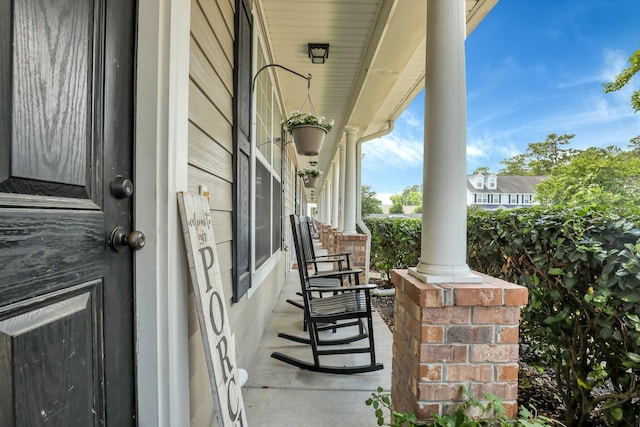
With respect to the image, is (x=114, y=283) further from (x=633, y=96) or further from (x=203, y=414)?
(x=633, y=96)

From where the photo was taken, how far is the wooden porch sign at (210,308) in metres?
0.93

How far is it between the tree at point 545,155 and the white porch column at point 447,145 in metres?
22.4

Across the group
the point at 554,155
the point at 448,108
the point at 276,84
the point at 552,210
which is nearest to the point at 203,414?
the point at 448,108

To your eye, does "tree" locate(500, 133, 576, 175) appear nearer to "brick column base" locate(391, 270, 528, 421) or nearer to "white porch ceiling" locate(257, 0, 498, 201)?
"white porch ceiling" locate(257, 0, 498, 201)

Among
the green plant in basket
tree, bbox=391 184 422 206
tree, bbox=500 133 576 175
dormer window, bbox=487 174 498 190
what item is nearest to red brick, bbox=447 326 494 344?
the green plant in basket

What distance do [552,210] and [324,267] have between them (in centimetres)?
562

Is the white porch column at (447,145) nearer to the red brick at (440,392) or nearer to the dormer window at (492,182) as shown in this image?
the red brick at (440,392)

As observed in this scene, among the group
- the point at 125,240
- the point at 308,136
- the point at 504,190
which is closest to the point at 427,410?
the point at 125,240

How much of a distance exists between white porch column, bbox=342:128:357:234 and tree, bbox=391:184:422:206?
4616cm

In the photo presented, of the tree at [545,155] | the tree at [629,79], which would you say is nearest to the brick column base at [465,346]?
the tree at [629,79]

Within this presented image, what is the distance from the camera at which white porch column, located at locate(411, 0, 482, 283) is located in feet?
4.41

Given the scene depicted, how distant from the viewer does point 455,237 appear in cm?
136

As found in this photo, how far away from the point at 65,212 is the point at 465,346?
1383mm

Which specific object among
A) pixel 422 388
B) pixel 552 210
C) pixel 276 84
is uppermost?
pixel 276 84
